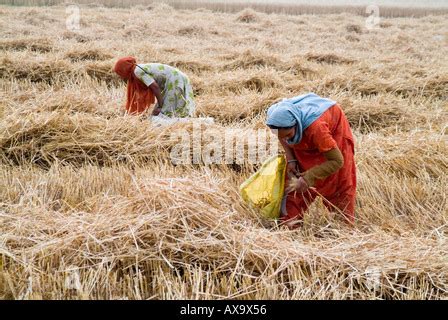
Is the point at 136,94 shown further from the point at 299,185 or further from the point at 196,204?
the point at 299,185

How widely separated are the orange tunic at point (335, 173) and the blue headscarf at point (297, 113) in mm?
34

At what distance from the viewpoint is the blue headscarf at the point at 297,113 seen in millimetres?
1835

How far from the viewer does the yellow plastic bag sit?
6.88 feet

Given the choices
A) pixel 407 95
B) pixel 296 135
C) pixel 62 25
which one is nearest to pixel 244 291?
pixel 296 135

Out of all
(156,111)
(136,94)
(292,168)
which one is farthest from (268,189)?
(136,94)

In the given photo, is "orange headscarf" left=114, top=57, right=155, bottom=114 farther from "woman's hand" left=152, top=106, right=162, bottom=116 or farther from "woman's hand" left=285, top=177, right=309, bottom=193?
"woman's hand" left=285, top=177, right=309, bottom=193

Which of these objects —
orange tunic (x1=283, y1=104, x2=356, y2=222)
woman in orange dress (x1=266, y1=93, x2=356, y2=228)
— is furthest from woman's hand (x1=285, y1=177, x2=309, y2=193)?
orange tunic (x1=283, y1=104, x2=356, y2=222)

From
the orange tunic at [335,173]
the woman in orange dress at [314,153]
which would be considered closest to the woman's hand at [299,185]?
the woman in orange dress at [314,153]

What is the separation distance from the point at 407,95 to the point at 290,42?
4.39 m

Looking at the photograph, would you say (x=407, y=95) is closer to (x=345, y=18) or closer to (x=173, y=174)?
(x=173, y=174)

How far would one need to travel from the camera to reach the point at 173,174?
8.11ft

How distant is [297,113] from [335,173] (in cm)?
44

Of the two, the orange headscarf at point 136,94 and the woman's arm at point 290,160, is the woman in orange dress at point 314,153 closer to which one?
the woman's arm at point 290,160
